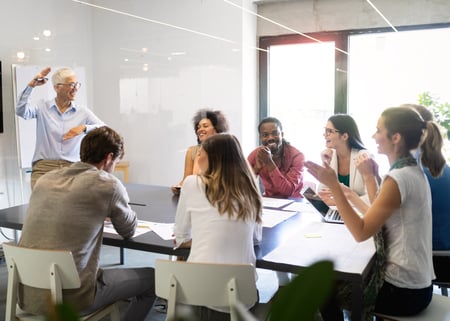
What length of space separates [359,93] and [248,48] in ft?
3.75

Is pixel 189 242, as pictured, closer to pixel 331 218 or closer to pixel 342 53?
pixel 331 218

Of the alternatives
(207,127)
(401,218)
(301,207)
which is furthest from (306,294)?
(207,127)

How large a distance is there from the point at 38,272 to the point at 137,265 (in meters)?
1.96

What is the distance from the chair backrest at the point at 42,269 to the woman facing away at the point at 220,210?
1.37ft

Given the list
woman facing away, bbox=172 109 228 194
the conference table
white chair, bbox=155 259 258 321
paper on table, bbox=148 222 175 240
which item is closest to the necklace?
the conference table

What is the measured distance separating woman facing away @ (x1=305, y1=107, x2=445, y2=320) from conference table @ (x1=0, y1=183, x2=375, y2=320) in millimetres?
111

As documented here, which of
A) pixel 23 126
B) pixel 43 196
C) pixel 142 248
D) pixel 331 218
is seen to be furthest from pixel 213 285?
pixel 23 126

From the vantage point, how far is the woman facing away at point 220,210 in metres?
1.65

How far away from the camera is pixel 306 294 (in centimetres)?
38

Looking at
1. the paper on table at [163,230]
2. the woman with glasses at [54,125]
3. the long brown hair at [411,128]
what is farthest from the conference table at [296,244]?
the woman with glasses at [54,125]

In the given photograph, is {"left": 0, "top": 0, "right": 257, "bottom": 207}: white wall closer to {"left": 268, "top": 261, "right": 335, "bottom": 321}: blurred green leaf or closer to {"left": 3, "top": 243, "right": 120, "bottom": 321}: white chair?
{"left": 3, "top": 243, "right": 120, "bottom": 321}: white chair

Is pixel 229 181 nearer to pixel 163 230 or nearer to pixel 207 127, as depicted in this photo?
pixel 163 230

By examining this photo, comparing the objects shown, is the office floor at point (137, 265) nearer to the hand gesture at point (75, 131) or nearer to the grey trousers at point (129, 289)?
the grey trousers at point (129, 289)

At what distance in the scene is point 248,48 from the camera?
4.51 metres
